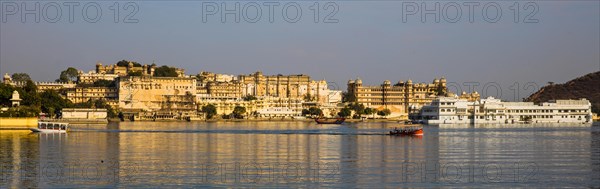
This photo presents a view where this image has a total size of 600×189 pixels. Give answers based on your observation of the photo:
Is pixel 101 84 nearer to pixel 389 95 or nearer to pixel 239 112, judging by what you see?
pixel 239 112

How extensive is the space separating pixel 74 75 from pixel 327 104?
3905 centimetres

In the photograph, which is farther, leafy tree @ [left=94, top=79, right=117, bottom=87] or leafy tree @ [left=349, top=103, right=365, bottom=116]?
leafy tree @ [left=349, top=103, right=365, bottom=116]

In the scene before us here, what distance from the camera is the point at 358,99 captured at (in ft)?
460

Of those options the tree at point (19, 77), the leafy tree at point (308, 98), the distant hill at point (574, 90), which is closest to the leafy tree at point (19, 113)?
the tree at point (19, 77)

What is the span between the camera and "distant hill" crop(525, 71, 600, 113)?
17238 centimetres

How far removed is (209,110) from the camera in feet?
390

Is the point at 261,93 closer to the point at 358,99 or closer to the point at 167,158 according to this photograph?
the point at 358,99

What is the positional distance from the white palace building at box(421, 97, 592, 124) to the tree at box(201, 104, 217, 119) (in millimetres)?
33517

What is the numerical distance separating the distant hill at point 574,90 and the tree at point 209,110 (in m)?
A: 74.1

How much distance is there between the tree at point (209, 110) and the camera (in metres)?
118

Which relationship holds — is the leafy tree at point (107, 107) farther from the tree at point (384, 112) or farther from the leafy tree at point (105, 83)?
the tree at point (384, 112)

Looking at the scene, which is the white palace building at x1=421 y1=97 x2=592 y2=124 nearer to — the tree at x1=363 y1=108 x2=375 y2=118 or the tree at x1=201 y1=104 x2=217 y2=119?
the tree at x1=363 y1=108 x2=375 y2=118

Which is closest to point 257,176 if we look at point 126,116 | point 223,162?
point 223,162

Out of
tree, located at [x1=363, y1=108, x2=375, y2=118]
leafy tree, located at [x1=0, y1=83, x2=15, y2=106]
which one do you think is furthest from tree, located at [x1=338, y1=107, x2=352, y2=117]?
leafy tree, located at [x1=0, y1=83, x2=15, y2=106]
